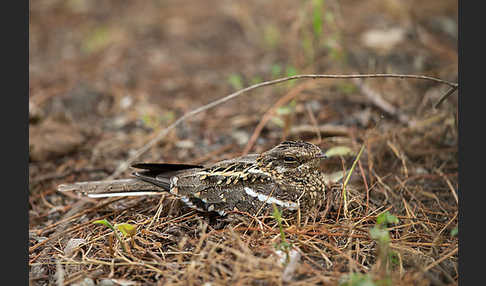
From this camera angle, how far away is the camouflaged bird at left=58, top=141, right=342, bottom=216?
293 cm

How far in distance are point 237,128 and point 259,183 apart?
1932 millimetres

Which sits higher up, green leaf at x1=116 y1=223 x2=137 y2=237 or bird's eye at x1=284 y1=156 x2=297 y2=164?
bird's eye at x1=284 y1=156 x2=297 y2=164

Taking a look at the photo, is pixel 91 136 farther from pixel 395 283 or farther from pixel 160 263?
pixel 395 283

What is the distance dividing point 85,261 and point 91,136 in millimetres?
2353

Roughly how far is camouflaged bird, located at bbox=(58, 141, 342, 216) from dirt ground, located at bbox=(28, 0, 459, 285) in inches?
4.7

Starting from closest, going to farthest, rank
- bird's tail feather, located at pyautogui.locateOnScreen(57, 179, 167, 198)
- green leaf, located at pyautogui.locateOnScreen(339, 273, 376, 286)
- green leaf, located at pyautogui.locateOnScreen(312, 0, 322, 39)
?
green leaf, located at pyautogui.locateOnScreen(339, 273, 376, 286) < bird's tail feather, located at pyautogui.locateOnScreen(57, 179, 167, 198) < green leaf, located at pyautogui.locateOnScreen(312, 0, 322, 39)

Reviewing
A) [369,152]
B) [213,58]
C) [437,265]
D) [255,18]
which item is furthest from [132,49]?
[437,265]

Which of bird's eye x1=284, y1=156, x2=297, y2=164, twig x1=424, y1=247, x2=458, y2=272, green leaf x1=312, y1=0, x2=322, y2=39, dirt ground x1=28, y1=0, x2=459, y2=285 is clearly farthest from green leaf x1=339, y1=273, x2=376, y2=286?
green leaf x1=312, y1=0, x2=322, y2=39

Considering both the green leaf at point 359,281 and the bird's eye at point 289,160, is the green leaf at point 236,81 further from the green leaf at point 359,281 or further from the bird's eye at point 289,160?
the green leaf at point 359,281

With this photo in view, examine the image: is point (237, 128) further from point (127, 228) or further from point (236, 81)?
point (127, 228)

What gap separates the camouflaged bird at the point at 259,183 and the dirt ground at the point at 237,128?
0.12 meters

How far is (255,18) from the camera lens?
7492 mm

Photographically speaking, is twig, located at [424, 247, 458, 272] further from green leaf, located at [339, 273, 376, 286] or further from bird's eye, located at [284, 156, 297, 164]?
bird's eye, located at [284, 156, 297, 164]

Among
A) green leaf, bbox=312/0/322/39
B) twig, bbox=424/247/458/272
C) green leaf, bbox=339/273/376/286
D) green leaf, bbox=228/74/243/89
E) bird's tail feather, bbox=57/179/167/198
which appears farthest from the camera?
green leaf, bbox=228/74/243/89
